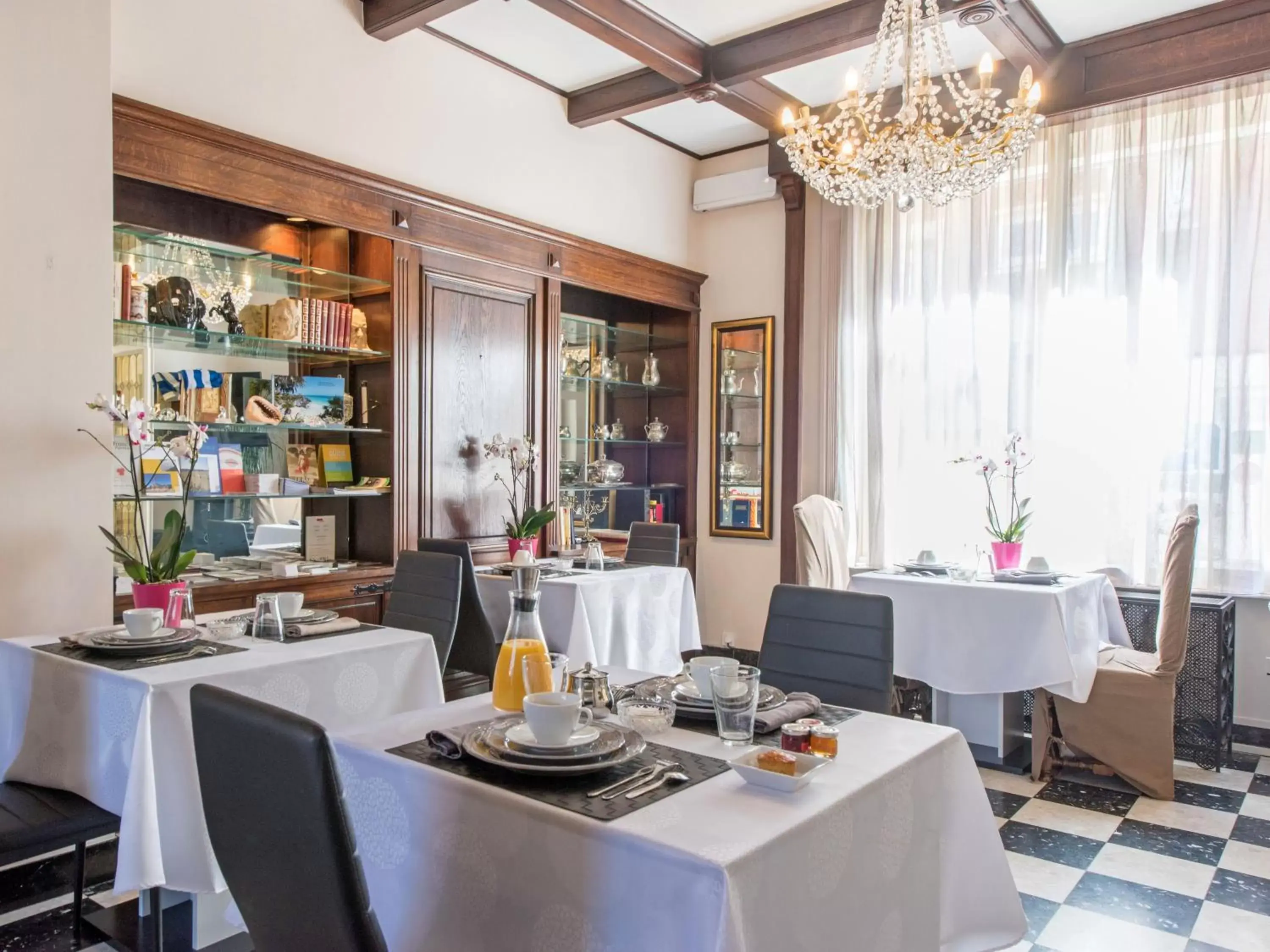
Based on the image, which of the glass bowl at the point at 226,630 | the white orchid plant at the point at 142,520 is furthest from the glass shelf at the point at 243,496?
the glass bowl at the point at 226,630

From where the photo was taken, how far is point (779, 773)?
1355 millimetres

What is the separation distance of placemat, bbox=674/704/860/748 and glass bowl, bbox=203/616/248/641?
55.2 inches

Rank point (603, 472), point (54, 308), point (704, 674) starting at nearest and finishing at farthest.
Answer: point (704, 674) < point (54, 308) < point (603, 472)

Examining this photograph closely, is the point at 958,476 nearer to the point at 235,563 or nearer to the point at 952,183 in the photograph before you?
the point at 952,183

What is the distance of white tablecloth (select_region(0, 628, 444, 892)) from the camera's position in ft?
6.63

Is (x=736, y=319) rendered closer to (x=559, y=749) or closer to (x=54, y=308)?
(x=54, y=308)

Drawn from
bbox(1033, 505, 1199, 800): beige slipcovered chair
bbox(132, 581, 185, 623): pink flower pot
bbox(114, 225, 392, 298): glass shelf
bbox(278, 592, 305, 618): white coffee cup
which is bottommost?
bbox(1033, 505, 1199, 800): beige slipcovered chair

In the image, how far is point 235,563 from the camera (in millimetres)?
3816

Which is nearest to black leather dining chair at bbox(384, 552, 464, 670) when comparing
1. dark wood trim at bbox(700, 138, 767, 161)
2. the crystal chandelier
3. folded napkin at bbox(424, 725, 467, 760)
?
folded napkin at bbox(424, 725, 467, 760)

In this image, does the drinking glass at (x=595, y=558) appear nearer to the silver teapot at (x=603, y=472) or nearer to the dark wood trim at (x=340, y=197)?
the silver teapot at (x=603, y=472)

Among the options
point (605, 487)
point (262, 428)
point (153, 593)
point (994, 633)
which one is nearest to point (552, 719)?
point (153, 593)

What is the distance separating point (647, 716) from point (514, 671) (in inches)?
10.5

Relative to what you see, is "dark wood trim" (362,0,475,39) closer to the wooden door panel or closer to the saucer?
the wooden door panel

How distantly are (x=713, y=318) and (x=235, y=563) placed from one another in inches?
137
